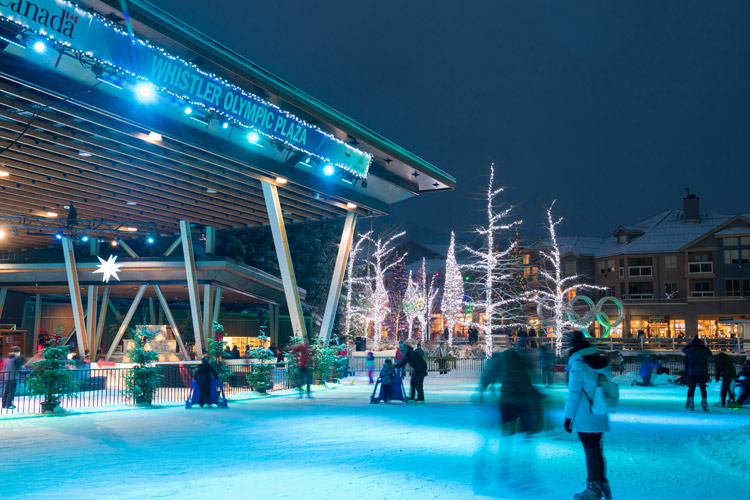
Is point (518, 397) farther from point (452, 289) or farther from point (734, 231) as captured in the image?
point (734, 231)

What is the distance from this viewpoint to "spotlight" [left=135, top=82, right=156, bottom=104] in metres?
14.8

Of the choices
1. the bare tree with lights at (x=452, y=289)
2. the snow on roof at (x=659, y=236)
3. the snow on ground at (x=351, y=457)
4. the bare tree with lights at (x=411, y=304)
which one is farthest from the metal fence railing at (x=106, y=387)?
the snow on roof at (x=659, y=236)

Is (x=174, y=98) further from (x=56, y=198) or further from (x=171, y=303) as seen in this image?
(x=171, y=303)

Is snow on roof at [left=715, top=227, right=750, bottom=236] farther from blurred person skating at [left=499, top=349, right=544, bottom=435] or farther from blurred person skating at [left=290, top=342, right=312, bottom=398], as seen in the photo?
blurred person skating at [left=499, top=349, right=544, bottom=435]

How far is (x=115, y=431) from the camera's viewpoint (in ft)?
41.4

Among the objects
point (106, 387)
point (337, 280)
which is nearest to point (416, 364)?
point (337, 280)

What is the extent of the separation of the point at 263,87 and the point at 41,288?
81.2 ft

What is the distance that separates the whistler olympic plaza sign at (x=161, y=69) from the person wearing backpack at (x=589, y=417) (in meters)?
10.9

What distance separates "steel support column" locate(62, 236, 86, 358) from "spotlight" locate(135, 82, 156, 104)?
17280 mm

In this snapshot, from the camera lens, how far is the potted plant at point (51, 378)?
614 inches

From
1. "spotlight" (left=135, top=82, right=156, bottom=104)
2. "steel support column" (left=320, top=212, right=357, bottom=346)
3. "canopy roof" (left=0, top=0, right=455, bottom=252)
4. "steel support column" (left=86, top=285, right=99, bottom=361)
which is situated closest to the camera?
"canopy roof" (left=0, top=0, right=455, bottom=252)

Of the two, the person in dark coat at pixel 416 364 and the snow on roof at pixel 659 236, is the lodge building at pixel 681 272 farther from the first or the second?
the person in dark coat at pixel 416 364

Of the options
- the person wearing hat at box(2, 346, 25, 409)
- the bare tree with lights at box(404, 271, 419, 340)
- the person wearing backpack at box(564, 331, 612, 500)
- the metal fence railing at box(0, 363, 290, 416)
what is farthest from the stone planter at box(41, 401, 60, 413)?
the bare tree with lights at box(404, 271, 419, 340)

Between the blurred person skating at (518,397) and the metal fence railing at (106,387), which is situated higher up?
the blurred person skating at (518,397)
